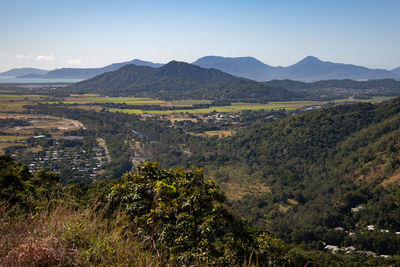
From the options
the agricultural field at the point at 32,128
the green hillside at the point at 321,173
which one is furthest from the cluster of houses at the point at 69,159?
the green hillside at the point at 321,173

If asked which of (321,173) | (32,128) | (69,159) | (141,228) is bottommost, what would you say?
(321,173)

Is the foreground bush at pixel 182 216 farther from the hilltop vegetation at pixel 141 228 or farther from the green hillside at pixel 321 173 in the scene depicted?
the green hillside at pixel 321 173

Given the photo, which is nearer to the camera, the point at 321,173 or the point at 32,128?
the point at 321,173

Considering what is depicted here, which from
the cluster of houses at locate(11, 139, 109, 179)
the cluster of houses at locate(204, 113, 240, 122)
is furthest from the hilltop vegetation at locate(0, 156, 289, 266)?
the cluster of houses at locate(204, 113, 240, 122)

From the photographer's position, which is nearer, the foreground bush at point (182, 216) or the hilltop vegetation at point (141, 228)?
the hilltop vegetation at point (141, 228)

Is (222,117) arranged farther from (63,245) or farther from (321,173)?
(63,245)

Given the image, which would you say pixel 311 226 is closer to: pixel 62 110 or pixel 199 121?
pixel 199 121

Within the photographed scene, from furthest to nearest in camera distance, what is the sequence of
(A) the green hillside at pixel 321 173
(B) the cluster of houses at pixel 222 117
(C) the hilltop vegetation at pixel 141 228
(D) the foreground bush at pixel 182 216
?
(B) the cluster of houses at pixel 222 117
(A) the green hillside at pixel 321 173
(D) the foreground bush at pixel 182 216
(C) the hilltop vegetation at pixel 141 228

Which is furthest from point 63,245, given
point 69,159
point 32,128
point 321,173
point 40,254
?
point 32,128

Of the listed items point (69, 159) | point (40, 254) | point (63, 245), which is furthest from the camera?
point (69, 159)

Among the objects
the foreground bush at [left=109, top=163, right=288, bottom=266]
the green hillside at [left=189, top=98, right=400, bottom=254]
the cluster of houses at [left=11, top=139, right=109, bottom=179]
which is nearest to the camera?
the foreground bush at [left=109, top=163, right=288, bottom=266]

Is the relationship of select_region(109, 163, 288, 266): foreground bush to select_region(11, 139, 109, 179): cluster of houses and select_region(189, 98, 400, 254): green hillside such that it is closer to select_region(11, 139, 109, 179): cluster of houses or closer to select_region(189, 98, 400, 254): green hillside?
select_region(189, 98, 400, 254): green hillside
